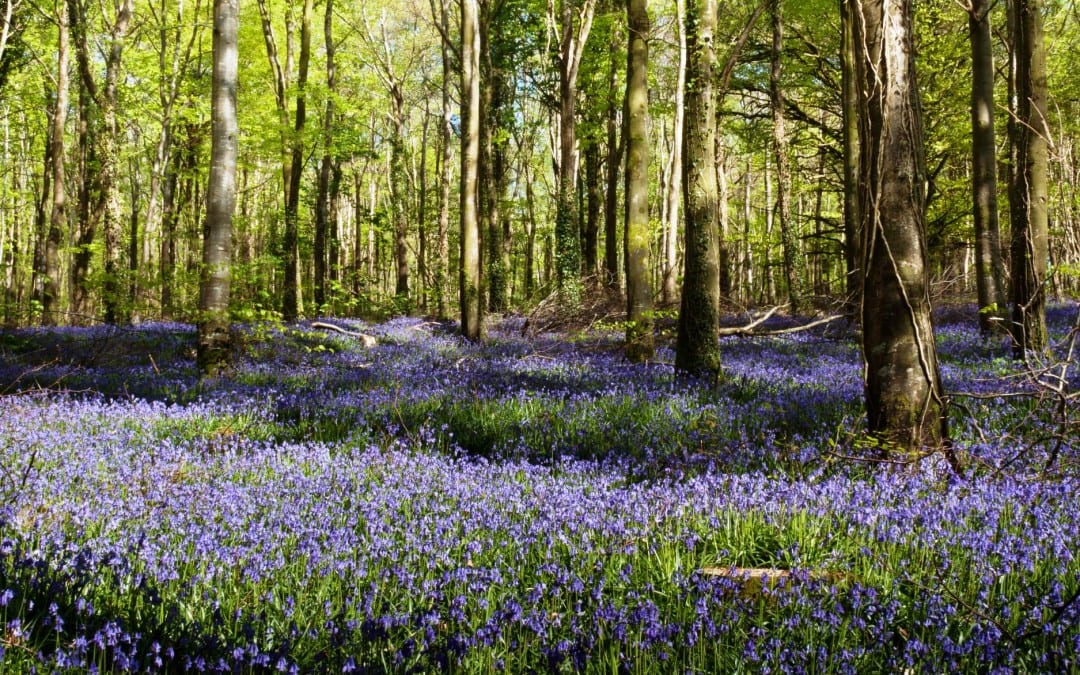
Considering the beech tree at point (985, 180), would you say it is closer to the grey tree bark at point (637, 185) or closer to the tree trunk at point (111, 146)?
the grey tree bark at point (637, 185)

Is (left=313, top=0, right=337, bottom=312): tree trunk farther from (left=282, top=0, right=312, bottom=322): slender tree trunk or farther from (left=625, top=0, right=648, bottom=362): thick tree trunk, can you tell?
(left=625, top=0, right=648, bottom=362): thick tree trunk

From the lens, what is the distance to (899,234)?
4273 mm

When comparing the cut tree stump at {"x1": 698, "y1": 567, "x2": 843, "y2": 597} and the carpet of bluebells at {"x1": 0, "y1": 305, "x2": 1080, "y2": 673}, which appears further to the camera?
the cut tree stump at {"x1": 698, "y1": 567, "x2": 843, "y2": 597}

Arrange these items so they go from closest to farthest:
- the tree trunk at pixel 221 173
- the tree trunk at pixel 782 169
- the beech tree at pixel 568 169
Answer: the tree trunk at pixel 221 173 < the tree trunk at pixel 782 169 < the beech tree at pixel 568 169

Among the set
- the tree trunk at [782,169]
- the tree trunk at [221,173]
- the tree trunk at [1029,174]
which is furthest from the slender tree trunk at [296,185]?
the tree trunk at [1029,174]

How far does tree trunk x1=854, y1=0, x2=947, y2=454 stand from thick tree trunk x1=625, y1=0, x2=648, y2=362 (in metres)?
5.36

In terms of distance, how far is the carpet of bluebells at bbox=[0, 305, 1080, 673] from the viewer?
220 centimetres

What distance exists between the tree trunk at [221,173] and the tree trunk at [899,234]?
24.7ft

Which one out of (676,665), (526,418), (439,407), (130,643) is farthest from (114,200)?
(676,665)

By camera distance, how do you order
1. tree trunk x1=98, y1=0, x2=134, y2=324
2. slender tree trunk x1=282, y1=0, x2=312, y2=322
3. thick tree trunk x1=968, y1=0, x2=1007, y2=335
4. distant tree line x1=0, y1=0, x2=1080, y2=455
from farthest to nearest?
1. slender tree trunk x1=282, y1=0, x2=312, y2=322
2. tree trunk x1=98, y1=0, x2=134, y2=324
3. thick tree trunk x1=968, y1=0, x2=1007, y2=335
4. distant tree line x1=0, y1=0, x2=1080, y2=455

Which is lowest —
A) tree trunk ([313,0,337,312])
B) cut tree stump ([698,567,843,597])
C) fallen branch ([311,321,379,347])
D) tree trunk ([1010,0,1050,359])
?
cut tree stump ([698,567,843,597])

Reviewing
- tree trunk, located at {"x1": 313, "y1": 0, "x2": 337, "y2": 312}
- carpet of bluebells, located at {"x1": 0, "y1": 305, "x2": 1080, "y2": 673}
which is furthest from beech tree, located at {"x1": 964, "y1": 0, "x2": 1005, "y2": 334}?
tree trunk, located at {"x1": 313, "y1": 0, "x2": 337, "y2": 312}

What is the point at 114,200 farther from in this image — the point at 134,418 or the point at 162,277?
the point at 134,418

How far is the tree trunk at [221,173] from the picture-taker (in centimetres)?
850
